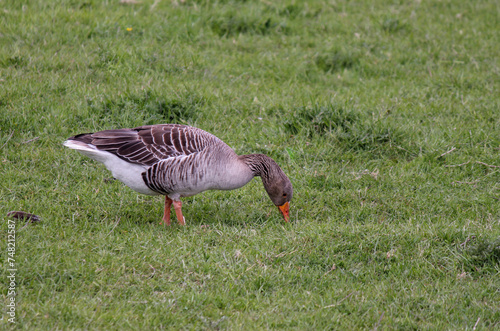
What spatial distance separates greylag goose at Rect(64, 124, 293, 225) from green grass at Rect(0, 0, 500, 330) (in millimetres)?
403

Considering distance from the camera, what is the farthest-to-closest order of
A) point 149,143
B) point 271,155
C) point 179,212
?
point 271,155 → point 179,212 → point 149,143

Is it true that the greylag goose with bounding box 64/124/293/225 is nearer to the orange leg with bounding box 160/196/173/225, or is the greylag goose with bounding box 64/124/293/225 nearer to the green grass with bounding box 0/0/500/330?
the orange leg with bounding box 160/196/173/225

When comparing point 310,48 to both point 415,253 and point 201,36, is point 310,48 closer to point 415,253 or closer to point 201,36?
point 201,36

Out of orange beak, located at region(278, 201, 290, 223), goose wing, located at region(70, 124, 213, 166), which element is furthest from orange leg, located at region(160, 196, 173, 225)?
orange beak, located at region(278, 201, 290, 223)

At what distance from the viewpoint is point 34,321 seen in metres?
4.00

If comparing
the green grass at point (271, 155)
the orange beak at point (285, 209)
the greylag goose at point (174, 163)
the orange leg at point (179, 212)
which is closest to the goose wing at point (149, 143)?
the greylag goose at point (174, 163)

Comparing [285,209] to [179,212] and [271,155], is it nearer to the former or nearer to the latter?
[179,212]

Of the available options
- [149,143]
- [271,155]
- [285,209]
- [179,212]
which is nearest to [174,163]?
[149,143]

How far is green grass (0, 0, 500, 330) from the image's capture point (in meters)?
4.47

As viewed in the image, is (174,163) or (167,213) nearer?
(174,163)

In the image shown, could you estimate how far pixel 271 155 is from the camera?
7.04 m

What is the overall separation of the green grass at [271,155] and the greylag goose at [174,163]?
0.40 m

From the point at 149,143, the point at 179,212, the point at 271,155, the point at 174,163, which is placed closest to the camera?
the point at 174,163

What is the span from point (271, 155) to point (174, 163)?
1905 millimetres
